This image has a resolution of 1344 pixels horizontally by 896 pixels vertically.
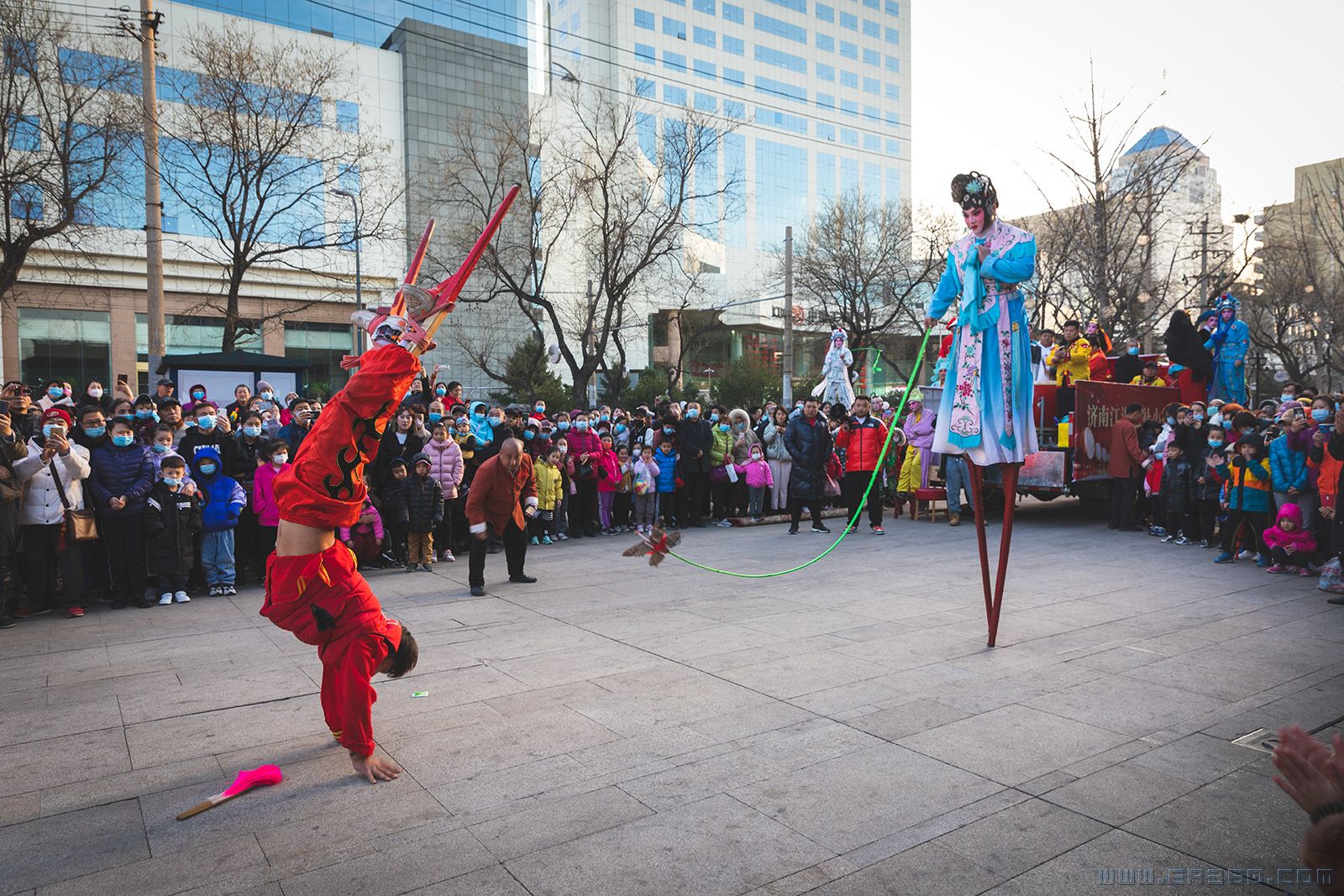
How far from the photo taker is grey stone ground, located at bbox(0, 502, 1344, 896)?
3.35 metres

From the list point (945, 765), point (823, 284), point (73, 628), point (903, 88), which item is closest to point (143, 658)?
point (73, 628)

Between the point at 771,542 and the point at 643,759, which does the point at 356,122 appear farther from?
the point at 643,759

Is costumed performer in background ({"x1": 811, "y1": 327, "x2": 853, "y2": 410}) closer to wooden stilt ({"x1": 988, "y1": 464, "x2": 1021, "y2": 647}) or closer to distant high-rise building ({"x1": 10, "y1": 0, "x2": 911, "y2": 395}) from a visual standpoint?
distant high-rise building ({"x1": 10, "y1": 0, "x2": 911, "y2": 395})

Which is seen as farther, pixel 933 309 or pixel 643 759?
pixel 933 309

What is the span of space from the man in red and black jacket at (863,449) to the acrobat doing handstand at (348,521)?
389 inches

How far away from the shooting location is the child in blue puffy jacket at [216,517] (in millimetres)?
9164

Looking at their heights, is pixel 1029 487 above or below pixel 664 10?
below

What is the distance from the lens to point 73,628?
7.65m

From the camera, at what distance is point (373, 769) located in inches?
165

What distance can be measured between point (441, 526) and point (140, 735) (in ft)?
21.2

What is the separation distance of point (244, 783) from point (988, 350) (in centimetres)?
504

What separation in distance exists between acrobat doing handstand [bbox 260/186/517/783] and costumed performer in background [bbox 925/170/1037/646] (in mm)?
3273

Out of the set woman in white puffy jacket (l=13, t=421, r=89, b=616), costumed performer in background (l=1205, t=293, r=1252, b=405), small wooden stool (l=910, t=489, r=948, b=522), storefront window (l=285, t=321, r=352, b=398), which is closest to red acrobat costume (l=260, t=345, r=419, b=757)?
woman in white puffy jacket (l=13, t=421, r=89, b=616)

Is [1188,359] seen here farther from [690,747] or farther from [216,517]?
[216,517]
